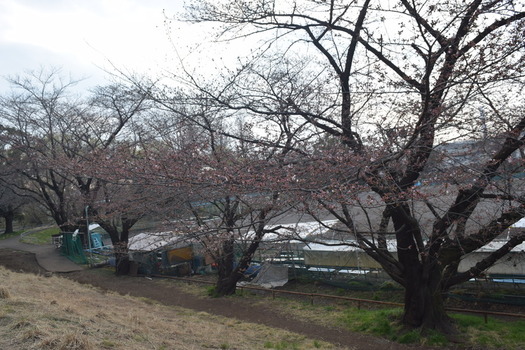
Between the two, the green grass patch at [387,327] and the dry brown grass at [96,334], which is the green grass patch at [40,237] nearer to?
the green grass patch at [387,327]

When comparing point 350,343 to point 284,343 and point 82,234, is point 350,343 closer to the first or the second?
point 284,343

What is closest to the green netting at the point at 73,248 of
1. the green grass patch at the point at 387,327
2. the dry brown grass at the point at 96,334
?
the green grass patch at the point at 387,327

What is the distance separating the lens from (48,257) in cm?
2644

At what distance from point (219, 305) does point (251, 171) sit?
801 cm

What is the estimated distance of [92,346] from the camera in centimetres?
501

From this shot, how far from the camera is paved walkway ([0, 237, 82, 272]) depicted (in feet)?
75.6

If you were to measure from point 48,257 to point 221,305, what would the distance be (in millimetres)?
16733

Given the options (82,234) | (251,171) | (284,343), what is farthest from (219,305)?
(82,234)

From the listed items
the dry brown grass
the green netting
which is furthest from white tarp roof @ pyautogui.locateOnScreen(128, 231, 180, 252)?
the green netting

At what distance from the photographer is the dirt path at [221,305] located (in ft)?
30.9

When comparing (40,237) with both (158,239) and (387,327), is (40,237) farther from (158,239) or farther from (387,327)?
(387,327)

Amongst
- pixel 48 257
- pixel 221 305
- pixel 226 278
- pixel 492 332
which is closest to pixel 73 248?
pixel 48 257

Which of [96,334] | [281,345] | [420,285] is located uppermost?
[420,285]

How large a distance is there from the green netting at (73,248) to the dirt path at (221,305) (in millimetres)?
2147
